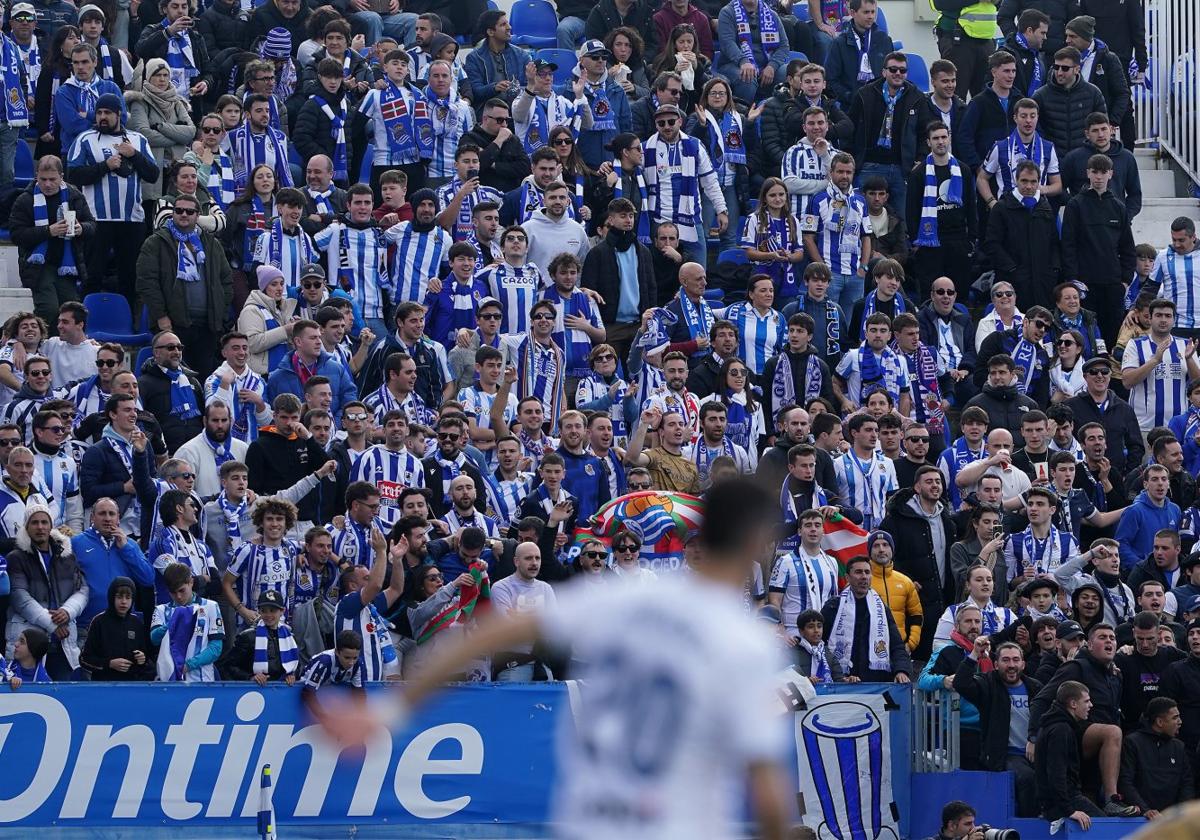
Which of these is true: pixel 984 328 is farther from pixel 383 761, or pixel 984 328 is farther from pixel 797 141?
pixel 383 761

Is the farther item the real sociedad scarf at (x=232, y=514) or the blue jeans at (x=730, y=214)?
the blue jeans at (x=730, y=214)

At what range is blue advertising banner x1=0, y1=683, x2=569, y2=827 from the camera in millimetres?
14188

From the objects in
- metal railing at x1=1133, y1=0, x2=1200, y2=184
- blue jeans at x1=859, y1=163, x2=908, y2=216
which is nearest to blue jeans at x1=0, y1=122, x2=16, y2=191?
blue jeans at x1=859, y1=163, x2=908, y2=216

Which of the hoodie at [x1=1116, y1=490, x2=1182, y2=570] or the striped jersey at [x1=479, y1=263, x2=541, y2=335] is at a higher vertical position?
the striped jersey at [x1=479, y1=263, x2=541, y2=335]

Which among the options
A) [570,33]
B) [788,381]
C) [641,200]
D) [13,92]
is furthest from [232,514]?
[570,33]

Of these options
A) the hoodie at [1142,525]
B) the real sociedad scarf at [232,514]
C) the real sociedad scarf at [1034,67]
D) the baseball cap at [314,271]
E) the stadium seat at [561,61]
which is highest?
the stadium seat at [561,61]

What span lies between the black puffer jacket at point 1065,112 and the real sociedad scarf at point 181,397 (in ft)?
33.3

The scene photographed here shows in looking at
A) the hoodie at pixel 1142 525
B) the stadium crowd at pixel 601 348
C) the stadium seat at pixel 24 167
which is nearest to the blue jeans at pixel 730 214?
the stadium crowd at pixel 601 348

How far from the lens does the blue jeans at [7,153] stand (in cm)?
2027

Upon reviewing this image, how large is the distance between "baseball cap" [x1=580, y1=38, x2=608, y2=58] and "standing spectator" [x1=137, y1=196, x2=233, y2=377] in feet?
18.4

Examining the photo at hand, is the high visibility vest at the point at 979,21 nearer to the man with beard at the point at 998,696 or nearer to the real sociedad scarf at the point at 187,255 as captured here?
the real sociedad scarf at the point at 187,255

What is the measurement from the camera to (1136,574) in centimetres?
1691

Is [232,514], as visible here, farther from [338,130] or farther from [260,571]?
[338,130]

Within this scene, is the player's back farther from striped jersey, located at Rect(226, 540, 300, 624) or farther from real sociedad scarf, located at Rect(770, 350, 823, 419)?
real sociedad scarf, located at Rect(770, 350, 823, 419)
